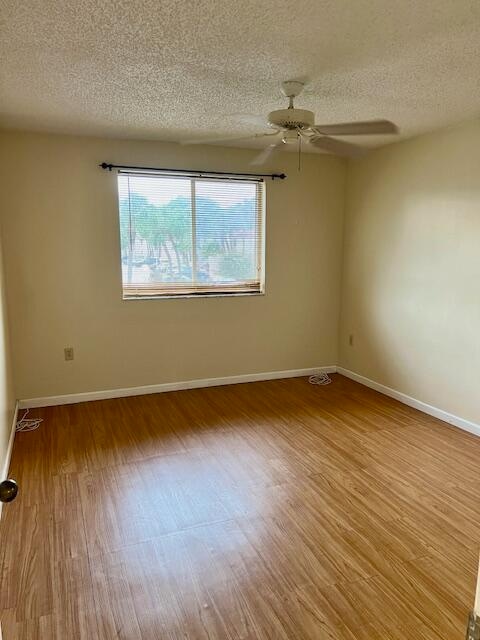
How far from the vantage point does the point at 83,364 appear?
Answer: 12.8ft

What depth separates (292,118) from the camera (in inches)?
91.2

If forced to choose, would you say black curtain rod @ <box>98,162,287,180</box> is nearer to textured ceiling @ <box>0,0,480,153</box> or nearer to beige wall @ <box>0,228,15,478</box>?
textured ceiling @ <box>0,0,480,153</box>

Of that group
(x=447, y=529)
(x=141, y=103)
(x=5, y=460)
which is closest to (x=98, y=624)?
(x=5, y=460)

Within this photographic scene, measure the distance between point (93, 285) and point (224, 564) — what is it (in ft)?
8.87

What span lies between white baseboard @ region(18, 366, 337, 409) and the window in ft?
2.95

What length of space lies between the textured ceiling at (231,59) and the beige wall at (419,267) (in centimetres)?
46

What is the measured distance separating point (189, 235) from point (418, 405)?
8.59ft

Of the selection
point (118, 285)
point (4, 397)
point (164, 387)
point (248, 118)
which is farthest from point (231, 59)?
point (164, 387)

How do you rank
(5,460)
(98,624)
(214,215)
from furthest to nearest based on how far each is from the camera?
(214,215) < (5,460) < (98,624)

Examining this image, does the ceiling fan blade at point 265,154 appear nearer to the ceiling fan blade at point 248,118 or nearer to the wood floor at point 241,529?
the ceiling fan blade at point 248,118

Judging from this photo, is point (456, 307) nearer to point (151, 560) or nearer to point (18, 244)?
point (151, 560)

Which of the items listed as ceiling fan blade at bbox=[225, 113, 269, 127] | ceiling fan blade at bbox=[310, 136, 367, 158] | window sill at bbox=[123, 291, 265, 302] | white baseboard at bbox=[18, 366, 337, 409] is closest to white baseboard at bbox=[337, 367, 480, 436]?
white baseboard at bbox=[18, 366, 337, 409]

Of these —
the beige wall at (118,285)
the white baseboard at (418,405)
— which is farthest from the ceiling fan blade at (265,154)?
the white baseboard at (418,405)

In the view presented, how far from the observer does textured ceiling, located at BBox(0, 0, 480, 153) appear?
1701mm
